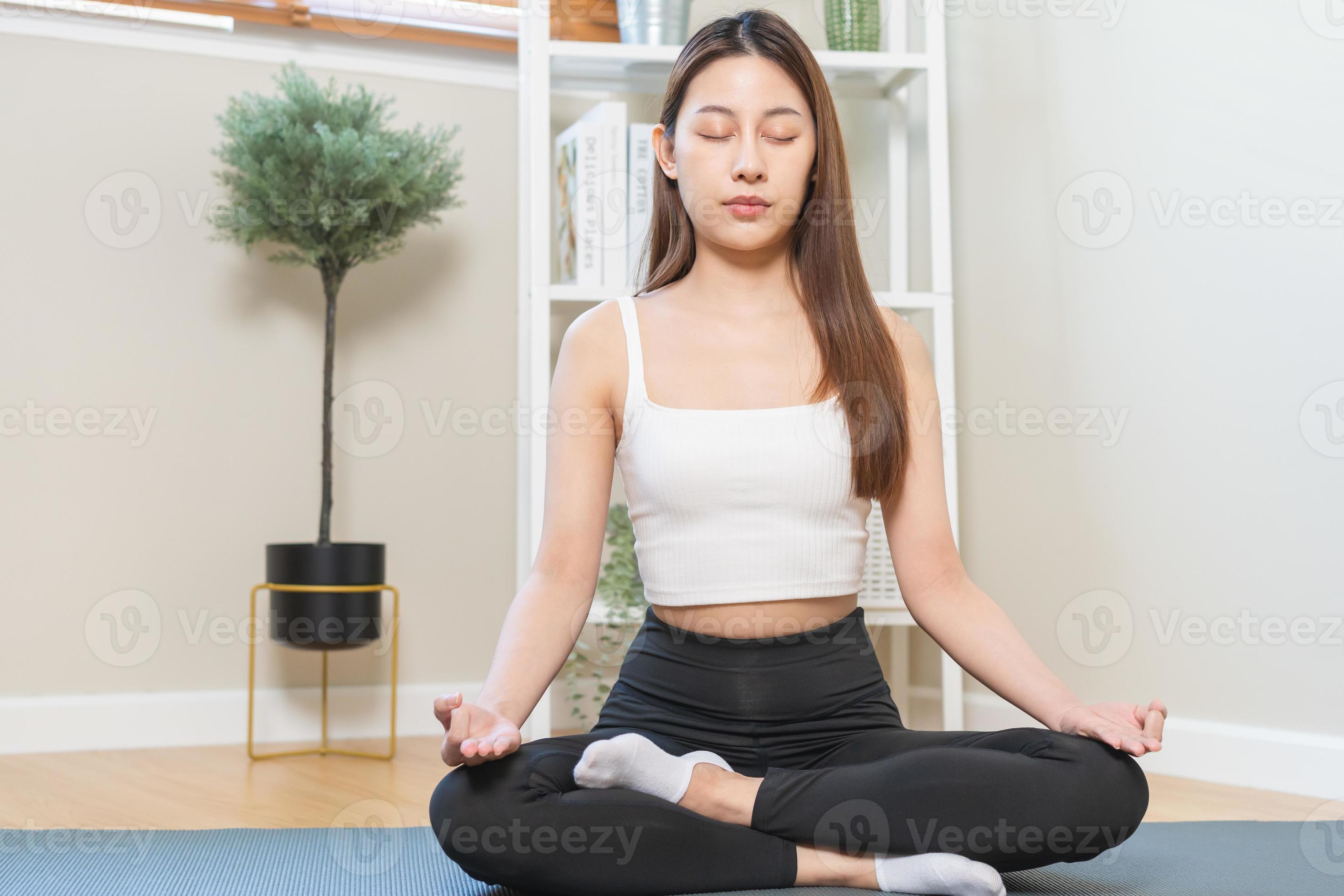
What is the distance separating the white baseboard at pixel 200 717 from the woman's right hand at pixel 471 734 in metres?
1.36

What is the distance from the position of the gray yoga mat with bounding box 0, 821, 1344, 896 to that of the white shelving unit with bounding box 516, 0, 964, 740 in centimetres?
63

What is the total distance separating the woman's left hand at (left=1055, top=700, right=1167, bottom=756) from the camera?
101cm

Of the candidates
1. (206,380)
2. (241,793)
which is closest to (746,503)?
(241,793)

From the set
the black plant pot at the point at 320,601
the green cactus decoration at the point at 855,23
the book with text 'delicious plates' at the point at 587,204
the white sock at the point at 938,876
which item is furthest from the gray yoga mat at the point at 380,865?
the green cactus decoration at the point at 855,23

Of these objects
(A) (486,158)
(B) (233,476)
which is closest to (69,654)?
(B) (233,476)

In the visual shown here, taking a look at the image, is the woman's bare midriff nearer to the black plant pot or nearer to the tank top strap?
the tank top strap

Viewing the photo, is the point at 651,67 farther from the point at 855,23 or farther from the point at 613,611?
the point at 613,611

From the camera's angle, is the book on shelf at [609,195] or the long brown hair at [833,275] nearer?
the long brown hair at [833,275]

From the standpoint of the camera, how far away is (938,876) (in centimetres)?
101

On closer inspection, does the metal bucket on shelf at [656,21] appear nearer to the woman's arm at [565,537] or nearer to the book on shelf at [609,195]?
the book on shelf at [609,195]

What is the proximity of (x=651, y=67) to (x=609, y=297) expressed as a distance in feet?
1.42

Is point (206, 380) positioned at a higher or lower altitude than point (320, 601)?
higher

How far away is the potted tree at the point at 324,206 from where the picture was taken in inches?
80.4

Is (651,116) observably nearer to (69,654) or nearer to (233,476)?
(233,476)
